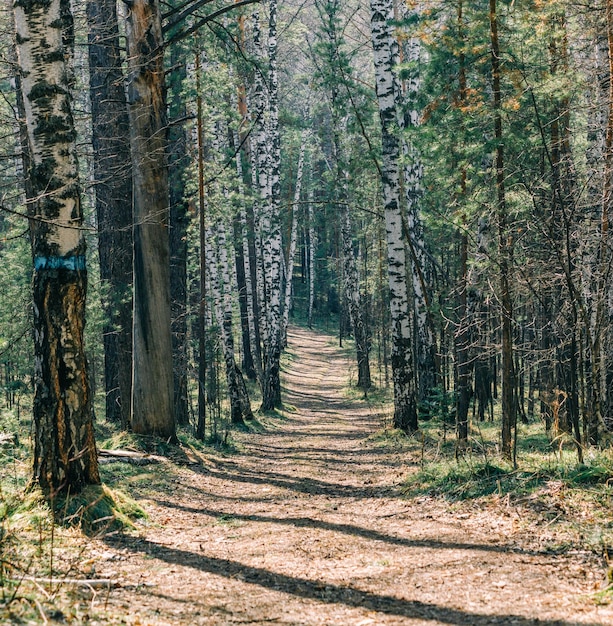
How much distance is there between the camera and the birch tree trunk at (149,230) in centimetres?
973

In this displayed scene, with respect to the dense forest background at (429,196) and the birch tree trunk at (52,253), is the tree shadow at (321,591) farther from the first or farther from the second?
the dense forest background at (429,196)

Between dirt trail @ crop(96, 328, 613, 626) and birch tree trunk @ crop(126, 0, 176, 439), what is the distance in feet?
4.54

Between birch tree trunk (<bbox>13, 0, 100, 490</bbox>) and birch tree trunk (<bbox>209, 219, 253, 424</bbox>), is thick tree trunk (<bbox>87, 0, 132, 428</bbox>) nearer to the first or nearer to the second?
birch tree trunk (<bbox>209, 219, 253, 424</bbox>)

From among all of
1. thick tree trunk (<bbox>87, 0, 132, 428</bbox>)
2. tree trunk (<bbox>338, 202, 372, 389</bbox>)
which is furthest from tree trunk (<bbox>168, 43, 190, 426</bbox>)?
tree trunk (<bbox>338, 202, 372, 389</bbox>)

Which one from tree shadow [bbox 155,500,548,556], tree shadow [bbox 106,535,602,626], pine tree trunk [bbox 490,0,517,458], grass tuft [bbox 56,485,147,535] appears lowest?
tree shadow [bbox 155,500,548,556]

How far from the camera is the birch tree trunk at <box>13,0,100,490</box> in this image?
5703mm

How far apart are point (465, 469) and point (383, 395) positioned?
1493cm

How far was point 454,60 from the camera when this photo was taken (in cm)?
1198

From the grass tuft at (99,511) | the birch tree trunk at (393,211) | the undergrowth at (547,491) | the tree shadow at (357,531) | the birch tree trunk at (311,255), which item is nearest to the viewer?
the undergrowth at (547,491)

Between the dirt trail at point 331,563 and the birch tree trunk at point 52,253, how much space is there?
941 millimetres

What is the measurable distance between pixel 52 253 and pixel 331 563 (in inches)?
139

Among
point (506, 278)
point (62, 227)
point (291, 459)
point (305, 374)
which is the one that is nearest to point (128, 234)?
point (291, 459)

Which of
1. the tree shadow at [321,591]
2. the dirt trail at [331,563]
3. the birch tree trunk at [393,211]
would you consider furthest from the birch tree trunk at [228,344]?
the tree shadow at [321,591]

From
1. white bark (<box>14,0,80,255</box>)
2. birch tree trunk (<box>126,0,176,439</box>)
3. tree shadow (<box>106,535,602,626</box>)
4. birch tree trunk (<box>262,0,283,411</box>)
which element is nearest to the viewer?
tree shadow (<box>106,535,602,626</box>)
